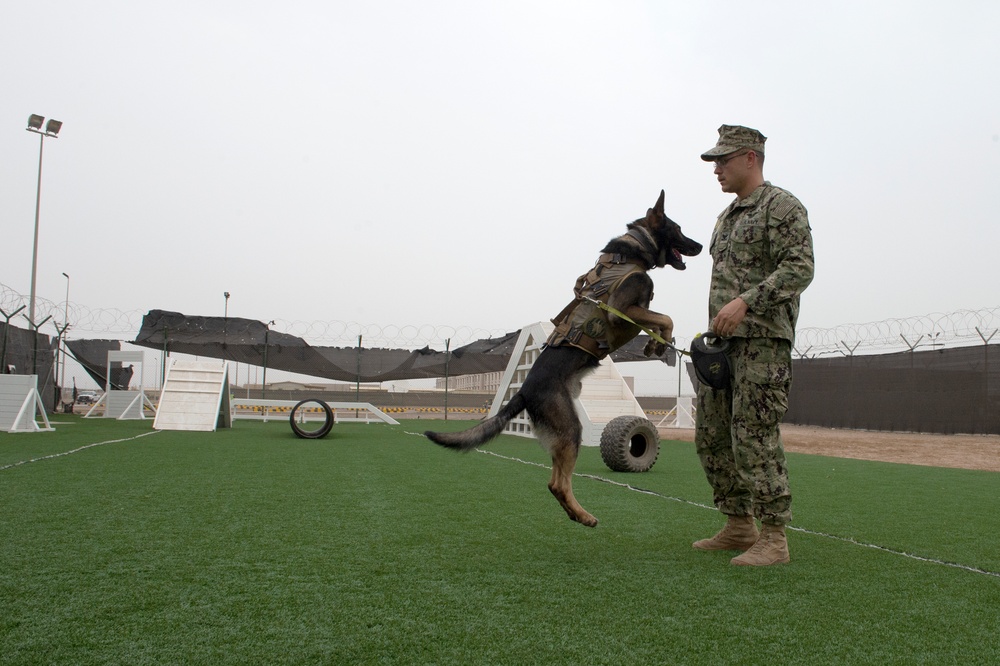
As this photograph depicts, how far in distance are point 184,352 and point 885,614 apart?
18869 mm

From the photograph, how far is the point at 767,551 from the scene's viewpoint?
2873 millimetres

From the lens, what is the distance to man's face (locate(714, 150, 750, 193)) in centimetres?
322

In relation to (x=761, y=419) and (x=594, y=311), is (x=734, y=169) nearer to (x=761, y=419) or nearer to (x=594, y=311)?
Answer: (x=594, y=311)

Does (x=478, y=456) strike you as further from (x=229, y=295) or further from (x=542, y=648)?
(x=229, y=295)

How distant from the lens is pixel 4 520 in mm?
3344

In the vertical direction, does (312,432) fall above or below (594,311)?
below

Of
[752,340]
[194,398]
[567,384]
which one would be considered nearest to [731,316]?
[752,340]

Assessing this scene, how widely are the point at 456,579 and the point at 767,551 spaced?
1.38 metres

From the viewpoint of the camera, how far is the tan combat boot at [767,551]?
283cm

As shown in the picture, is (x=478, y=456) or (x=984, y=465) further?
(x=984, y=465)

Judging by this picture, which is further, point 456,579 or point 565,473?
point 565,473

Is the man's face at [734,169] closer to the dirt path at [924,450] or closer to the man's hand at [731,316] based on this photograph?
the man's hand at [731,316]

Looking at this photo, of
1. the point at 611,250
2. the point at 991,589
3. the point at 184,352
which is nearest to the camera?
the point at 991,589

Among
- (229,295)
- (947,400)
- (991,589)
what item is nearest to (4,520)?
(991,589)
